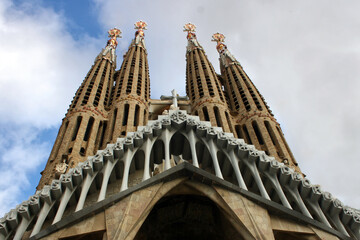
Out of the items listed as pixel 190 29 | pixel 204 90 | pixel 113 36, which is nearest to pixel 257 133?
pixel 204 90

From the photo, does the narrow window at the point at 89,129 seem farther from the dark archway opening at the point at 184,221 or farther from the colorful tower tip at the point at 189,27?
the colorful tower tip at the point at 189,27

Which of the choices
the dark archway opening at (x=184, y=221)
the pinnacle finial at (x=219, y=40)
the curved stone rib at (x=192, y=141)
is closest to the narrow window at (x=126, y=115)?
the curved stone rib at (x=192, y=141)

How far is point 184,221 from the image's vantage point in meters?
14.4

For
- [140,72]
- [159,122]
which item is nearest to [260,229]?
[159,122]

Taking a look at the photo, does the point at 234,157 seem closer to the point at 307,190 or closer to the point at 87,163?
the point at 307,190

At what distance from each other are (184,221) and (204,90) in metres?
15.6

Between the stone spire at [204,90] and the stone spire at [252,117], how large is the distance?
0.96 meters

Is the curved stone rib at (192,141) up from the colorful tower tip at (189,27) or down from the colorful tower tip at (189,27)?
down

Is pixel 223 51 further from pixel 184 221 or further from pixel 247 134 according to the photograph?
pixel 184 221

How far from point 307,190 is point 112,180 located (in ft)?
21.8

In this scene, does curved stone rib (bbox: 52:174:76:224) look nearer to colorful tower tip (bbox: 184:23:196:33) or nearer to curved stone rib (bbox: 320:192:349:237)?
curved stone rib (bbox: 320:192:349:237)

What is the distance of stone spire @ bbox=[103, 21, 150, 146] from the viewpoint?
24.1 metres

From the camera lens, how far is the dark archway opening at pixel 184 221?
45.6 ft

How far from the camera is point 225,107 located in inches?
1077
